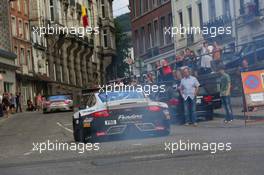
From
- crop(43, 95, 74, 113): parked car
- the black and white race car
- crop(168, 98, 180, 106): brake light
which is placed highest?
crop(43, 95, 74, 113): parked car

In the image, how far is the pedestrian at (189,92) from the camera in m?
24.6

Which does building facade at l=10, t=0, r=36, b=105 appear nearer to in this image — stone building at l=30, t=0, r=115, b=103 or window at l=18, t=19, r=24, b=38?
window at l=18, t=19, r=24, b=38

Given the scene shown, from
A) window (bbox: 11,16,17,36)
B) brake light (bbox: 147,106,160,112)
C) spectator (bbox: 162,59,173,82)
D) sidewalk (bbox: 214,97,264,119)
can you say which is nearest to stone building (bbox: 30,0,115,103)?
window (bbox: 11,16,17,36)

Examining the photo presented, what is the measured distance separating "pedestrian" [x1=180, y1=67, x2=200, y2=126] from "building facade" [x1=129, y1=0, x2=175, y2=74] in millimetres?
29025

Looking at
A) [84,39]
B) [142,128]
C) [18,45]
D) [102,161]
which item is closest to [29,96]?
[18,45]

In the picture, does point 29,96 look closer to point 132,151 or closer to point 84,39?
point 84,39

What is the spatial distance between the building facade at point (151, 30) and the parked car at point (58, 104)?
6.34m

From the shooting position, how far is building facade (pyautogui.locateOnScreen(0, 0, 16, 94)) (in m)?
70.0

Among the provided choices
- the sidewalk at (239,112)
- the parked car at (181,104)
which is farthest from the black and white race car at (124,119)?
the parked car at (181,104)

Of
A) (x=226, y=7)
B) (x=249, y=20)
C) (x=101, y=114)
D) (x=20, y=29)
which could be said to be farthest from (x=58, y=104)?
(x=101, y=114)

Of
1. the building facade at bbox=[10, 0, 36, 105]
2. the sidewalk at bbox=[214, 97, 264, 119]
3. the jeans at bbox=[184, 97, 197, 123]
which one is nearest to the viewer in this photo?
the sidewalk at bbox=[214, 97, 264, 119]

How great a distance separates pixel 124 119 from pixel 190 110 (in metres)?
6.71

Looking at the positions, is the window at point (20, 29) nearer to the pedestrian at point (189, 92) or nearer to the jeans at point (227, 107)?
the pedestrian at point (189, 92)

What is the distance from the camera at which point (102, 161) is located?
13.8 meters
